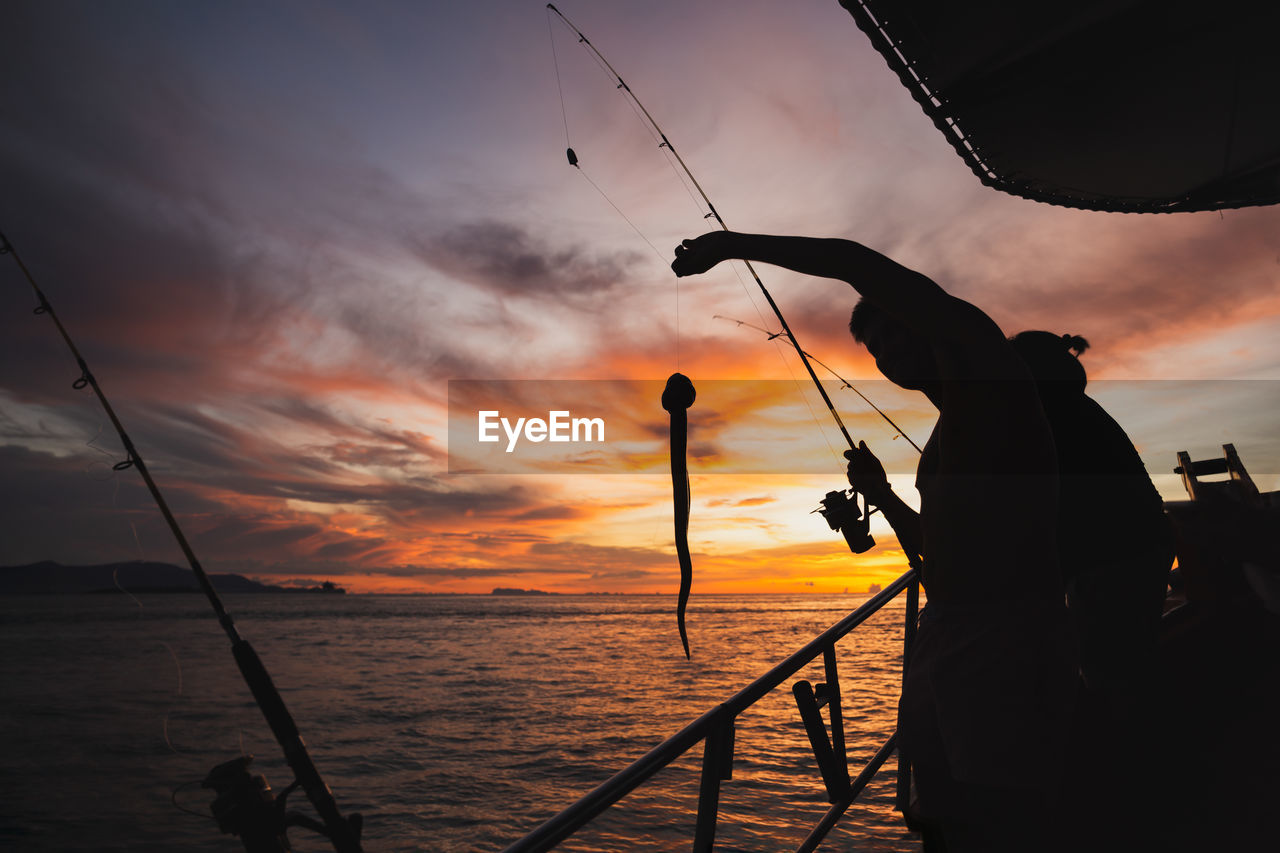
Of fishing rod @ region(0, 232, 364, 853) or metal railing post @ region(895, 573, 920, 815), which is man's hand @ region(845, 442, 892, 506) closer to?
metal railing post @ region(895, 573, 920, 815)

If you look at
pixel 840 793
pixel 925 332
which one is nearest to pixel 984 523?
pixel 925 332

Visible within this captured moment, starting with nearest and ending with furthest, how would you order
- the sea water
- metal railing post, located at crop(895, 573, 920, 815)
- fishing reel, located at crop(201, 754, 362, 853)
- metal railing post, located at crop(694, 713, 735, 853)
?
1. metal railing post, located at crop(694, 713, 735, 853)
2. metal railing post, located at crop(895, 573, 920, 815)
3. fishing reel, located at crop(201, 754, 362, 853)
4. the sea water

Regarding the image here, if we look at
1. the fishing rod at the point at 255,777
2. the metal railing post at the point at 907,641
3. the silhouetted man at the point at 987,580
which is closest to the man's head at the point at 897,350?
the silhouetted man at the point at 987,580

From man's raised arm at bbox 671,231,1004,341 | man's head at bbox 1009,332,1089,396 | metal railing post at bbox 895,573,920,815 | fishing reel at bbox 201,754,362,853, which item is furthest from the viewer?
fishing reel at bbox 201,754,362,853

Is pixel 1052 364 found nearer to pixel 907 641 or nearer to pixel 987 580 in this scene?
pixel 987 580

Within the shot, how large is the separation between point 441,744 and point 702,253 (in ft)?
62.0

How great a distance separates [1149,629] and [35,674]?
47.1 m

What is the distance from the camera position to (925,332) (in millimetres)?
1120

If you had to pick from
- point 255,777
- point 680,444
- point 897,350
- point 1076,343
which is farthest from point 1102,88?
point 255,777

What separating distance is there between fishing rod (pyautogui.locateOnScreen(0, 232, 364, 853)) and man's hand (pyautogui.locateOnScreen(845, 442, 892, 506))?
4.42 meters

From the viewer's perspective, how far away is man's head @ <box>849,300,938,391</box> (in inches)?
58.0

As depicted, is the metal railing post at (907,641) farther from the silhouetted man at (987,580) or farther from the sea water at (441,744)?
the sea water at (441,744)

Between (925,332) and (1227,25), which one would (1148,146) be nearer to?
(1227,25)

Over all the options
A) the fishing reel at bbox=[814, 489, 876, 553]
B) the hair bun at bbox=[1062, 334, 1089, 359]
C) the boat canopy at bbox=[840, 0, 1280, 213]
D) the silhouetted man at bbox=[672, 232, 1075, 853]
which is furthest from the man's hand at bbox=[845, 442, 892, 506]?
the boat canopy at bbox=[840, 0, 1280, 213]
